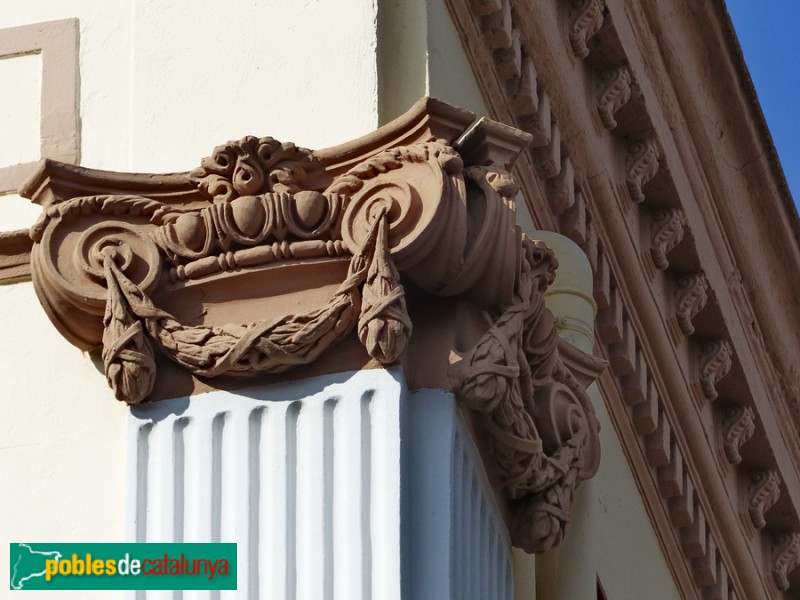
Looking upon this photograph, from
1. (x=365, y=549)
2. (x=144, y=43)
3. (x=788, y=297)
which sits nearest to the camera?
(x=365, y=549)

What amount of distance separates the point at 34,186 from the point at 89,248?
9.9 inches

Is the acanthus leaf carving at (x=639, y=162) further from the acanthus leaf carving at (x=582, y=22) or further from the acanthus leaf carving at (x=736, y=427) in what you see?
the acanthus leaf carving at (x=736, y=427)

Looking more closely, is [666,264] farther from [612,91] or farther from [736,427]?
[736,427]

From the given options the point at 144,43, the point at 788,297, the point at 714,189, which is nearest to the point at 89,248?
the point at 144,43

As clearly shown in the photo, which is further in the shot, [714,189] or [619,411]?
[714,189]

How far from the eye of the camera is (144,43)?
6.79m

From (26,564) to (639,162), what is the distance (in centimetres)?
335

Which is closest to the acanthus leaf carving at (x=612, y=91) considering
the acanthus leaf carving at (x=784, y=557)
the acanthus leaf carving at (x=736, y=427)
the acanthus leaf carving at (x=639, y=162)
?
the acanthus leaf carving at (x=639, y=162)

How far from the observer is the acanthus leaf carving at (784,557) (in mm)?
10422

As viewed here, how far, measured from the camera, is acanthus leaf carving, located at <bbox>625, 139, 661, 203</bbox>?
29.1ft

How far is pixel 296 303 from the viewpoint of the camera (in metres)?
6.04

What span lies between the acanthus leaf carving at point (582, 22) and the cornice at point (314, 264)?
7.09ft

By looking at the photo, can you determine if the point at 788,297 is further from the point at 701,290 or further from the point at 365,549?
the point at 365,549

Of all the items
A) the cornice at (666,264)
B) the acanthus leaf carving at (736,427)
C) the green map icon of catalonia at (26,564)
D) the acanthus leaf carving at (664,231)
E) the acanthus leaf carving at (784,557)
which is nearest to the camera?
the green map icon of catalonia at (26,564)
